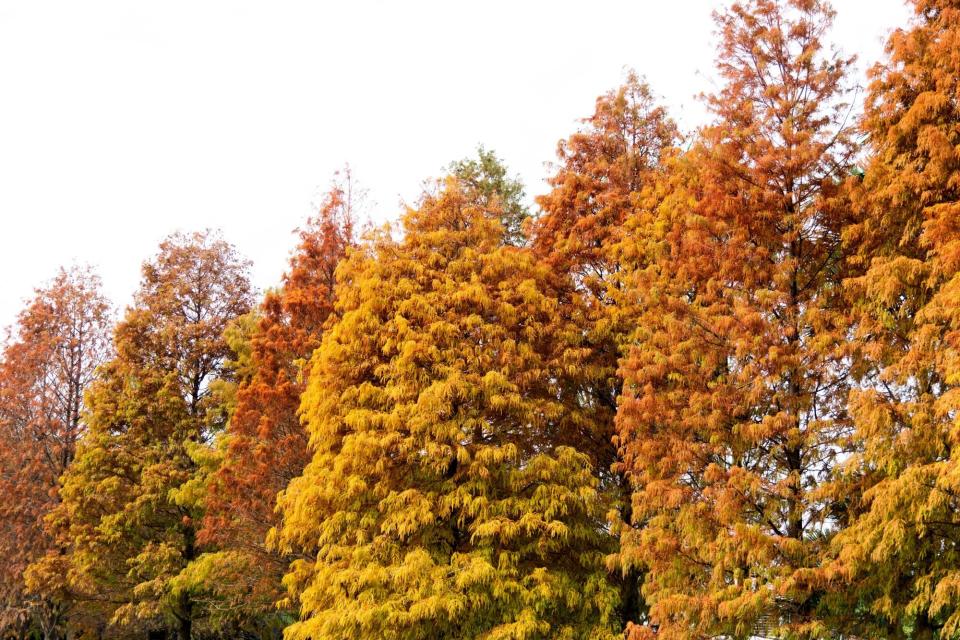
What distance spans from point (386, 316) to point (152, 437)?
9.54 meters

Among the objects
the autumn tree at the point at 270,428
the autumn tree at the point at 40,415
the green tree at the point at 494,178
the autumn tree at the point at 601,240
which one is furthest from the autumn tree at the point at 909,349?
the autumn tree at the point at 40,415

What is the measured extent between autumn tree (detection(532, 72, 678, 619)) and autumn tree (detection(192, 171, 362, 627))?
4498 millimetres

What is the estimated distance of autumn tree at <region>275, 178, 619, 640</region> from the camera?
11930mm

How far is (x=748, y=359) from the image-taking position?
11.0 meters

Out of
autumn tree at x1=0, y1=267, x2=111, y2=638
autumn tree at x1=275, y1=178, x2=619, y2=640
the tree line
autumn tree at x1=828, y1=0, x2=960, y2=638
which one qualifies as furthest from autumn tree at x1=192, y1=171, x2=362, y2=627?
autumn tree at x1=828, y1=0, x2=960, y2=638

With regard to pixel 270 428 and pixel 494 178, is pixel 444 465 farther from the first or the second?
pixel 494 178

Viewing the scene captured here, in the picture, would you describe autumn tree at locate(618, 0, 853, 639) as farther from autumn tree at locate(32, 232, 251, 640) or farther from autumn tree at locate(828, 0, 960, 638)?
autumn tree at locate(32, 232, 251, 640)

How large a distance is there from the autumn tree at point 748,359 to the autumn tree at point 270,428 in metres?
7.22

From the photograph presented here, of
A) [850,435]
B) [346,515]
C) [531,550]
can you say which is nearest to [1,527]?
[346,515]

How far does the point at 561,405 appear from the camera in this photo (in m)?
13.5

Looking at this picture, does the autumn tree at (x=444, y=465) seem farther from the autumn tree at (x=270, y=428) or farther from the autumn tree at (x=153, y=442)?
the autumn tree at (x=153, y=442)

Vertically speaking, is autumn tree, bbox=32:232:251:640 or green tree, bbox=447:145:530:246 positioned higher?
green tree, bbox=447:145:530:246

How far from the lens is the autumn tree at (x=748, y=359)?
1009cm

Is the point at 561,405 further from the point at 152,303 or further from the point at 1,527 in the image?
the point at 1,527
